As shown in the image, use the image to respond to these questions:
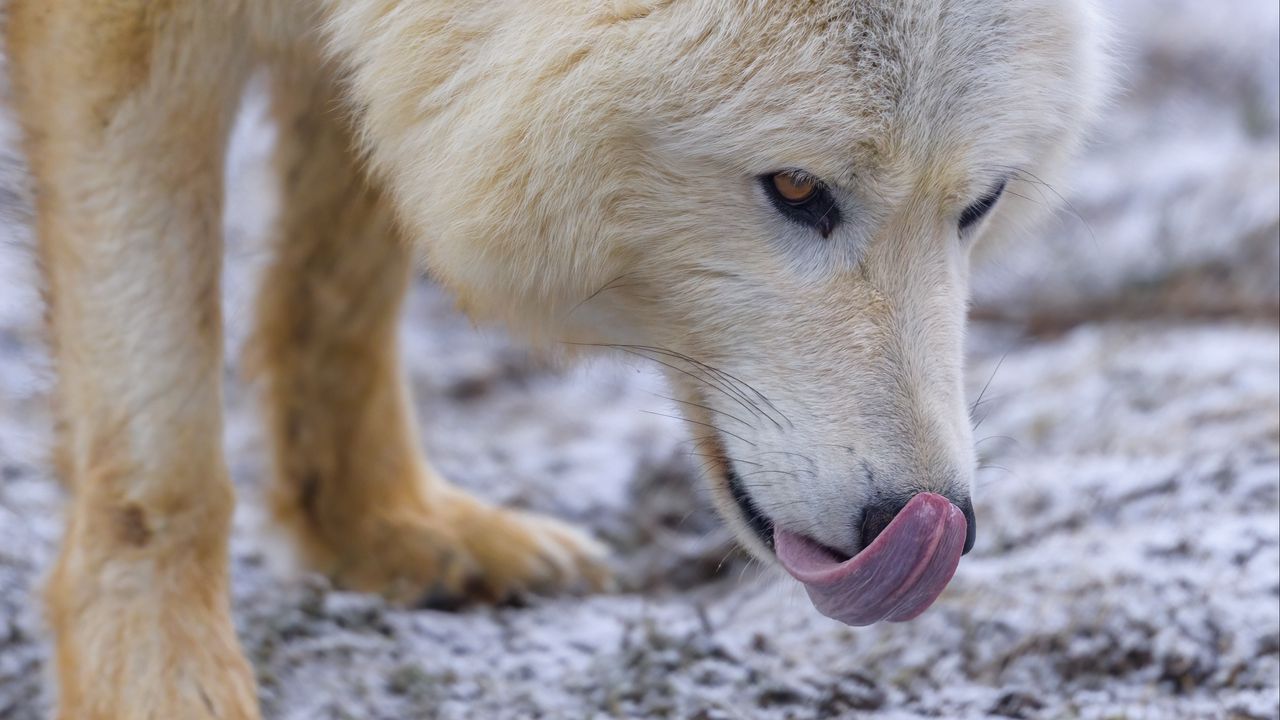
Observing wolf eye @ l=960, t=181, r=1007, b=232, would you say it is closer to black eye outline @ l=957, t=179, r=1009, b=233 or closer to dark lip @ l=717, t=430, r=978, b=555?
black eye outline @ l=957, t=179, r=1009, b=233

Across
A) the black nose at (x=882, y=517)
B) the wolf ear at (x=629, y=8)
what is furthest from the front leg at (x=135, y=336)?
the black nose at (x=882, y=517)

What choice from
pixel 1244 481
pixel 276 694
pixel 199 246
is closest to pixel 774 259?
pixel 199 246

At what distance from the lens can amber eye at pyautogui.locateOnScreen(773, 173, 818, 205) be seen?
2.19 m

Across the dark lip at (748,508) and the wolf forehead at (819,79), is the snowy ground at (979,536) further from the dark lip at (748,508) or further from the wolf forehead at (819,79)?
the wolf forehead at (819,79)

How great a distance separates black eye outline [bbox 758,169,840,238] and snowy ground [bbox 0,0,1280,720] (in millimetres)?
905

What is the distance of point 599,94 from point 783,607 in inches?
64.5

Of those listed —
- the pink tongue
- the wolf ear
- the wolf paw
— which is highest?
the wolf ear

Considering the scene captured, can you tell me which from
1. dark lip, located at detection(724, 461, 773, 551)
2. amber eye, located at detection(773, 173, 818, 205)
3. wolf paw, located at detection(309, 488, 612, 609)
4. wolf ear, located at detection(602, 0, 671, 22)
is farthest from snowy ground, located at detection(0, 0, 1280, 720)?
wolf ear, located at detection(602, 0, 671, 22)

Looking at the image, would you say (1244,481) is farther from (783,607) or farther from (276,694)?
(276,694)

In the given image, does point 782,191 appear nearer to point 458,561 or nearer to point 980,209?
point 980,209

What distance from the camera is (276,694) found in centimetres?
293

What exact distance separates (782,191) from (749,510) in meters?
0.60

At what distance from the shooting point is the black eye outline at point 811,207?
87.3 inches

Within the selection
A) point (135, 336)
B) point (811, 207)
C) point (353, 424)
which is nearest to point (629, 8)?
point (811, 207)
